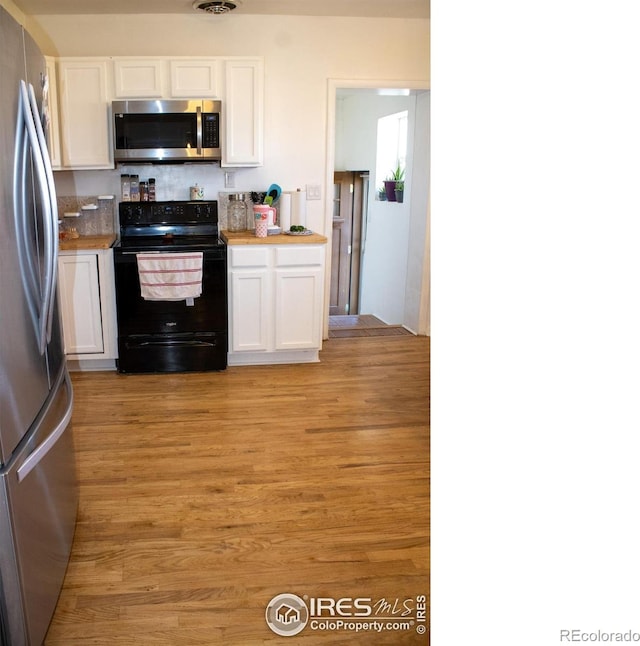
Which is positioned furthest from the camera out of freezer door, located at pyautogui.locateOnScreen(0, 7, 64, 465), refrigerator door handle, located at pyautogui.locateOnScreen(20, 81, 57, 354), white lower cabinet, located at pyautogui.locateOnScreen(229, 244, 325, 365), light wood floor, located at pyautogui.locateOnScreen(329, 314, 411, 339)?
light wood floor, located at pyautogui.locateOnScreen(329, 314, 411, 339)

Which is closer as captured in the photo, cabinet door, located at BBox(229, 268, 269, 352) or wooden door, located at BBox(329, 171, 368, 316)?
cabinet door, located at BBox(229, 268, 269, 352)

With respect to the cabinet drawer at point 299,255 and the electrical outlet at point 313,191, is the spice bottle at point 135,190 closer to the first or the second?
the cabinet drawer at point 299,255

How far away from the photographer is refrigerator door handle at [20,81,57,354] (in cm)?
172

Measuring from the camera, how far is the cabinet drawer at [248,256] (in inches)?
163

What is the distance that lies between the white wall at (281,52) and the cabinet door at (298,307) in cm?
69

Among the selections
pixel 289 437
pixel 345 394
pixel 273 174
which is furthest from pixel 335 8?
pixel 289 437

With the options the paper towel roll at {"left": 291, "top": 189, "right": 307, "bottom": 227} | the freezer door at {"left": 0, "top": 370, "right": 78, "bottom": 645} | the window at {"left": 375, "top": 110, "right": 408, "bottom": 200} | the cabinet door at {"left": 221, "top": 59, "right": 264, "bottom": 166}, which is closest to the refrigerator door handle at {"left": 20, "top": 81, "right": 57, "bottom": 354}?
the freezer door at {"left": 0, "top": 370, "right": 78, "bottom": 645}

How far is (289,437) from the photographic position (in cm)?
321

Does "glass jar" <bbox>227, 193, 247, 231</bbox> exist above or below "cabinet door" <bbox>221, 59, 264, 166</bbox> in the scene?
below

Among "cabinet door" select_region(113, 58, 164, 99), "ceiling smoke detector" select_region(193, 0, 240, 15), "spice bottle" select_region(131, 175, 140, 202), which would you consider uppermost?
"ceiling smoke detector" select_region(193, 0, 240, 15)

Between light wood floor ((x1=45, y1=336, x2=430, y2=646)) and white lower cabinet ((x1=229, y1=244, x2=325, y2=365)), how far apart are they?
31 cm

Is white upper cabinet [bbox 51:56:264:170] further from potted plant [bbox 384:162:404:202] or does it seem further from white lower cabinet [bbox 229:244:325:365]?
potted plant [bbox 384:162:404:202]
